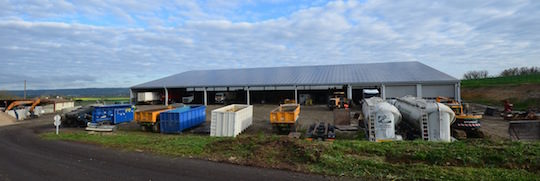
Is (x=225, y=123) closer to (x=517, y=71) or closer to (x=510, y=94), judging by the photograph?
(x=510, y=94)

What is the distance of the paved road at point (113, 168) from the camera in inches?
264

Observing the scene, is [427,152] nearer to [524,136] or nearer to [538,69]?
[524,136]

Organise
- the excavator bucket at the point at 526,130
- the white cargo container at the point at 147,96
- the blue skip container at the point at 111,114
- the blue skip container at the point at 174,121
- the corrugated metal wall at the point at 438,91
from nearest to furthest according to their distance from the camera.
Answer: the excavator bucket at the point at 526,130 → the blue skip container at the point at 174,121 → the blue skip container at the point at 111,114 → the corrugated metal wall at the point at 438,91 → the white cargo container at the point at 147,96

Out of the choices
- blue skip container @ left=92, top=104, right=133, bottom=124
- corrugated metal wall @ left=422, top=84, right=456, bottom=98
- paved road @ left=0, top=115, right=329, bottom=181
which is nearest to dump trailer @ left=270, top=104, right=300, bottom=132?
paved road @ left=0, top=115, right=329, bottom=181

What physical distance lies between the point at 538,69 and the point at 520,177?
94313 mm

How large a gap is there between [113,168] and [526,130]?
1593cm

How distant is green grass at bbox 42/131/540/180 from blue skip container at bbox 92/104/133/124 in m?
12.0

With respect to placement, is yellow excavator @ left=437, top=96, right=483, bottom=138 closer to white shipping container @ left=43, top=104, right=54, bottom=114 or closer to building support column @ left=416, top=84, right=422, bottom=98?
building support column @ left=416, top=84, right=422, bottom=98

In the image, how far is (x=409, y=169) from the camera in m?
6.53

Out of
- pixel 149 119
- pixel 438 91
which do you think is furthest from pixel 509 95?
pixel 149 119

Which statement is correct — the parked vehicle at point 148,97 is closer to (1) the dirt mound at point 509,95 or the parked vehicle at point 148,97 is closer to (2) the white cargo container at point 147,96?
(2) the white cargo container at point 147,96

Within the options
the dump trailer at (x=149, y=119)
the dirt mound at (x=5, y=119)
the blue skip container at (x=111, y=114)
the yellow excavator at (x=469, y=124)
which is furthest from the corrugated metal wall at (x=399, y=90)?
the dirt mound at (x=5, y=119)

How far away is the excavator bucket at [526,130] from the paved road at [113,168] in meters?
10.4

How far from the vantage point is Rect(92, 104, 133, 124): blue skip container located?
18.7m
